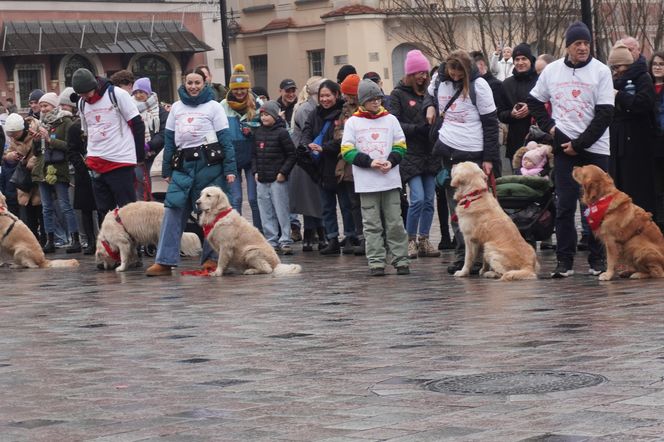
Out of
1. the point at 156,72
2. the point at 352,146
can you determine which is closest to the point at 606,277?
the point at 352,146

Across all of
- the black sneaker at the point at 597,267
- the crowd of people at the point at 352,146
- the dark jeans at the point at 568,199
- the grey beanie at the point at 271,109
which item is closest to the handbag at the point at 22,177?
the crowd of people at the point at 352,146

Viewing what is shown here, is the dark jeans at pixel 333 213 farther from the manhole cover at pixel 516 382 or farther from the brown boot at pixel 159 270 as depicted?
the manhole cover at pixel 516 382

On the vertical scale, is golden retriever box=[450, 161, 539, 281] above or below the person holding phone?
below

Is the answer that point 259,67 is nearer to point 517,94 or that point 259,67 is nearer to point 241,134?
point 241,134

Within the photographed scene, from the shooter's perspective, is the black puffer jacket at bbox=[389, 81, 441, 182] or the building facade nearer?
the black puffer jacket at bbox=[389, 81, 441, 182]

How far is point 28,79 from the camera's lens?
50312mm

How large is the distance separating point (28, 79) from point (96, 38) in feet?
8.78

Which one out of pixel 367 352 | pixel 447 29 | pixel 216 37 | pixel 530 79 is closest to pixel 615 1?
pixel 447 29

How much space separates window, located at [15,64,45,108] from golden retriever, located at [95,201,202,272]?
1391 inches

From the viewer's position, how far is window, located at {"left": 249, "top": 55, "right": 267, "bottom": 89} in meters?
57.6

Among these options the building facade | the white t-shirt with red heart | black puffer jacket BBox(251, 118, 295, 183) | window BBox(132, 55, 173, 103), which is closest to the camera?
the white t-shirt with red heart

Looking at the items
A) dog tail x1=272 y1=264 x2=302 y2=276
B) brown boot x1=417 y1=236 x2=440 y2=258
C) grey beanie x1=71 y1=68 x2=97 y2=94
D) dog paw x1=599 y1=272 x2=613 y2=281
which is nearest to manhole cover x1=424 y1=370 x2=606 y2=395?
dog paw x1=599 y1=272 x2=613 y2=281

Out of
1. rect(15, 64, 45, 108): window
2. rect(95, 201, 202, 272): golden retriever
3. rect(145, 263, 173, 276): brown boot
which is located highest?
rect(15, 64, 45, 108): window

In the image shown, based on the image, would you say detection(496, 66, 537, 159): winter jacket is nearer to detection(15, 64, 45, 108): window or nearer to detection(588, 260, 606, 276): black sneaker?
detection(588, 260, 606, 276): black sneaker
